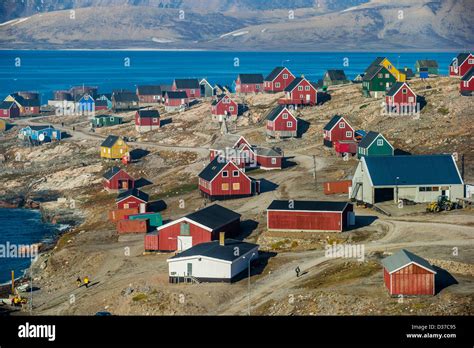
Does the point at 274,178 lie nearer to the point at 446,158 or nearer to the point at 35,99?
the point at 446,158

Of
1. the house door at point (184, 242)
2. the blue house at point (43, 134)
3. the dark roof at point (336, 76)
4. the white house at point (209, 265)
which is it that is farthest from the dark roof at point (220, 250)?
the dark roof at point (336, 76)

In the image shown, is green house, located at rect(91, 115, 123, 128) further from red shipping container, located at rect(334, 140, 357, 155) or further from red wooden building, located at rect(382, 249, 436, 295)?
red wooden building, located at rect(382, 249, 436, 295)

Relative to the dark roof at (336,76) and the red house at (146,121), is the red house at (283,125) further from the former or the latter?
the dark roof at (336,76)

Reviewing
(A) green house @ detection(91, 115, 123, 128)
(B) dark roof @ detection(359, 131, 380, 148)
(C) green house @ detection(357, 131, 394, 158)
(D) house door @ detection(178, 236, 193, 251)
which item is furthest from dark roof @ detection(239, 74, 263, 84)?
(D) house door @ detection(178, 236, 193, 251)

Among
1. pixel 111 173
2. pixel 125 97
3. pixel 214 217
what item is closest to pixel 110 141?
pixel 111 173

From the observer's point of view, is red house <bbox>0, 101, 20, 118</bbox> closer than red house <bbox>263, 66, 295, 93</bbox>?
No

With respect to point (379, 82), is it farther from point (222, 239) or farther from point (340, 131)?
point (222, 239)
